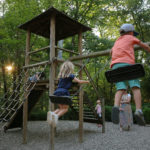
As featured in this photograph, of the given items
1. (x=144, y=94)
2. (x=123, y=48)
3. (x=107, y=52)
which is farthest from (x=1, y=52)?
(x=144, y=94)

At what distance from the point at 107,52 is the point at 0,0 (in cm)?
1056

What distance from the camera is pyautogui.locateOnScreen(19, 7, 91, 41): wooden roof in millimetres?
6467

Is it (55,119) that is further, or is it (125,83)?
(55,119)

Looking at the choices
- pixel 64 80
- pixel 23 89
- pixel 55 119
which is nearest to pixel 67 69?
pixel 64 80

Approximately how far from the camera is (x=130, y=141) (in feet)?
25.8

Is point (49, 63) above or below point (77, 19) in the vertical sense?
below

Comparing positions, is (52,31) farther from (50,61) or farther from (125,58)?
(125,58)

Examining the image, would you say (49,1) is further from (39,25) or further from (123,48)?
(123,48)

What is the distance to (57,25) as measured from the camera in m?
7.66

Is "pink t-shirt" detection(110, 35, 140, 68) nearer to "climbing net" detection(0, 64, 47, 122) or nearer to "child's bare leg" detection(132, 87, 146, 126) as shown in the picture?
"child's bare leg" detection(132, 87, 146, 126)

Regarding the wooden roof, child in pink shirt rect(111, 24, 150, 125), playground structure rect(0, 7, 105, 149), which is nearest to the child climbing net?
child in pink shirt rect(111, 24, 150, 125)

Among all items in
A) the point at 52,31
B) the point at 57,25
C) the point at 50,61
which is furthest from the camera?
the point at 57,25

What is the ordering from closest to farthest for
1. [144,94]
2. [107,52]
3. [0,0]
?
[107,52], [0,0], [144,94]

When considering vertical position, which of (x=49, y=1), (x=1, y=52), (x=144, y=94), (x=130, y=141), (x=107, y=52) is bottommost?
(x=130, y=141)
